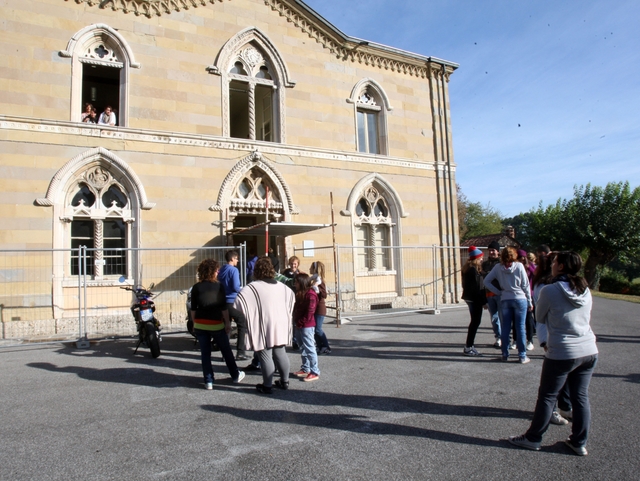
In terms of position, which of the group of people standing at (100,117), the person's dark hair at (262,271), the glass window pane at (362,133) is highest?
the glass window pane at (362,133)

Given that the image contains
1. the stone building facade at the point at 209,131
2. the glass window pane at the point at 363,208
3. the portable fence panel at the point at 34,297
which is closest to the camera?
the portable fence panel at the point at 34,297

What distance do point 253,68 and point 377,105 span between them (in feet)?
14.6

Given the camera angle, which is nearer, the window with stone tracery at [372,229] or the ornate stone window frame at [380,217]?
the ornate stone window frame at [380,217]

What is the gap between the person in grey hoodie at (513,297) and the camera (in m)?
6.98

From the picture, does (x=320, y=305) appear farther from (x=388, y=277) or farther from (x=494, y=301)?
(x=388, y=277)

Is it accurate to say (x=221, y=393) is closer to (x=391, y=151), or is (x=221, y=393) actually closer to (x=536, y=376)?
(x=536, y=376)

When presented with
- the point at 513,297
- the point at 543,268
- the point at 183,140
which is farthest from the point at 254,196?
the point at 543,268

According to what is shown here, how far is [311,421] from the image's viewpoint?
4676mm

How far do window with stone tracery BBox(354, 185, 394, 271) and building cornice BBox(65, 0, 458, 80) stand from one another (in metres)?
4.45

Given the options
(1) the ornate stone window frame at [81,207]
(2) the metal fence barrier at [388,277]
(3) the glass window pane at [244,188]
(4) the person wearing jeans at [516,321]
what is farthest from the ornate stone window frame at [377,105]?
(4) the person wearing jeans at [516,321]

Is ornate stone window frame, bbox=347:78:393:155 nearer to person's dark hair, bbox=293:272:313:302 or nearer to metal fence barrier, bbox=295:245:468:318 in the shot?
metal fence barrier, bbox=295:245:468:318

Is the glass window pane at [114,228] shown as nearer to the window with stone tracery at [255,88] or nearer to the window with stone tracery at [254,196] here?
the window with stone tracery at [254,196]

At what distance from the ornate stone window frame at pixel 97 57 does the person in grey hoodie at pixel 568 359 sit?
1080cm

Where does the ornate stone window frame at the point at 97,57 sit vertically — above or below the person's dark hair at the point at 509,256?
above
